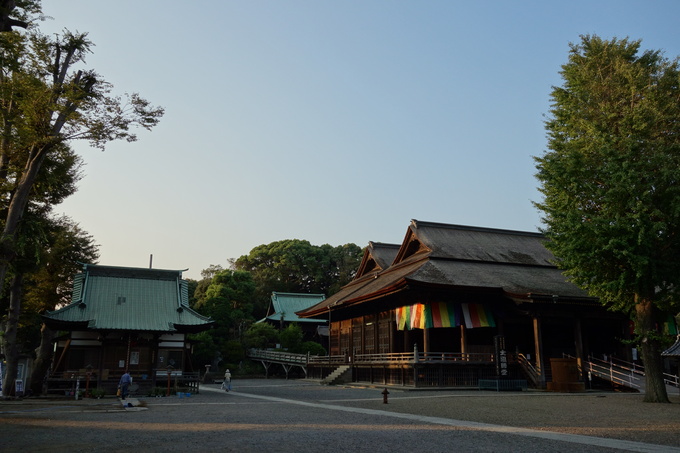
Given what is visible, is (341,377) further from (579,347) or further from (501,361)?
(579,347)

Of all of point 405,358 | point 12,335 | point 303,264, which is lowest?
point 405,358

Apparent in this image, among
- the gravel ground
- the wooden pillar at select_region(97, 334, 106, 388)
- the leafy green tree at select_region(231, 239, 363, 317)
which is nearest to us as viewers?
the gravel ground

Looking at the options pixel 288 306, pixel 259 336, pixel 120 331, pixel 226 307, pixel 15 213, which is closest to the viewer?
pixel 15 213

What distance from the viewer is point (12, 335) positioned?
74.3ft

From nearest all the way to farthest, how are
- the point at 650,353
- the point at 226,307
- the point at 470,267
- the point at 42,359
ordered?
the point at 650,353 → the point at 470,267 → the point at 42,359 → the point at 226,307

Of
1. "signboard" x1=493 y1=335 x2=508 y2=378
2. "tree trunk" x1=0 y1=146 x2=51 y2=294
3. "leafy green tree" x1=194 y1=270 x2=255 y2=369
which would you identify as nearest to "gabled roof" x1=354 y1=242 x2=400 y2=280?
"signboard" x1=493 y1=335 x2=508 y2=378

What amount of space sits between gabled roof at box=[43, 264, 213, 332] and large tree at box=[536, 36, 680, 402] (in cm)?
1978

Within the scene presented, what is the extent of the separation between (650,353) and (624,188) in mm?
5994

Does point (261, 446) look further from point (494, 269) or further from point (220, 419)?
point (494, 269)

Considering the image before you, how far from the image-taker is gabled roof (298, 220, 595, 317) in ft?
85.9

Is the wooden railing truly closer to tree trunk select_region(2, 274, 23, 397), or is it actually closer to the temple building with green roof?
the temple building with green roof

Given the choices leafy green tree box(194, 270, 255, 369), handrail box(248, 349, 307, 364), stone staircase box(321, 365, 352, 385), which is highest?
leafy green tree box(194, 270, 255, 369)

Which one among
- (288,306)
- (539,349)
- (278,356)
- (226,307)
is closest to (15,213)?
(539,349)

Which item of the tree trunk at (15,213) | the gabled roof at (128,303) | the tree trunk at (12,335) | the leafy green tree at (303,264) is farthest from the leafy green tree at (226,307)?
the tree trunk at (15,213)
